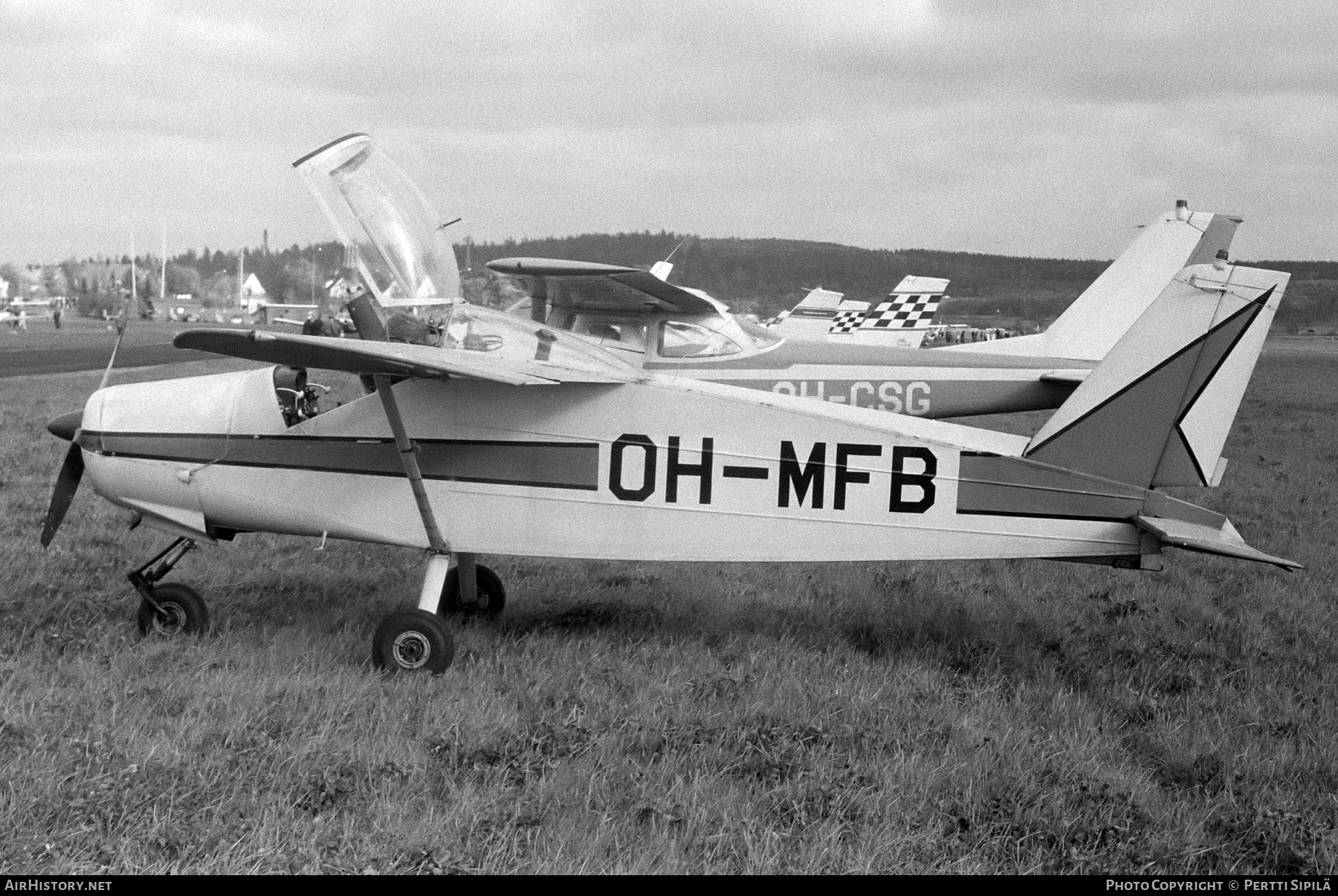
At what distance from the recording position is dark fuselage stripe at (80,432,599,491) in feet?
18.6

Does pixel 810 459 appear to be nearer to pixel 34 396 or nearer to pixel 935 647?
pixel 935 647

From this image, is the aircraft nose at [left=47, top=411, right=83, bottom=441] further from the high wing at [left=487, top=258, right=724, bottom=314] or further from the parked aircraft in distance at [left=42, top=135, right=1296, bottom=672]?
the high wing at [left=487, top=258, right=724, bottom=314]

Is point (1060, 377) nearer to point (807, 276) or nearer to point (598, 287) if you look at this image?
point (598, 287)

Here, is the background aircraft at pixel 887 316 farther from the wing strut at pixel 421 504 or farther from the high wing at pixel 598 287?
the wing strut at pixel 421 504

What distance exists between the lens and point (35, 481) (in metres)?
10.2

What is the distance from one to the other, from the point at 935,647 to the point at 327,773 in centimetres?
346

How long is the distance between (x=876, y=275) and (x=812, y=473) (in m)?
77.9

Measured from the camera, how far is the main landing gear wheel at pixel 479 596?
6.60 metres

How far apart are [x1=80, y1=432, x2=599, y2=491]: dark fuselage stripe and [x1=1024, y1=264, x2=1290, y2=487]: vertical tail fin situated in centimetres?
244

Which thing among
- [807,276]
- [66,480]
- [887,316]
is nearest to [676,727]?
[66,480]

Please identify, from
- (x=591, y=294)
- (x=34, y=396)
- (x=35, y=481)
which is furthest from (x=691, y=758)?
(x=34, y=396)

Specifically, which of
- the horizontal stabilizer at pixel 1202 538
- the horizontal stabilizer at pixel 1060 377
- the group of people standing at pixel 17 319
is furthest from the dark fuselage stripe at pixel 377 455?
the group of people standing at pixel 17 319

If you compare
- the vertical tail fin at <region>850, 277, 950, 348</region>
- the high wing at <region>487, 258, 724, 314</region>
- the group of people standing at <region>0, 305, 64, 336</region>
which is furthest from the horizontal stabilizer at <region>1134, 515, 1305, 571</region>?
the group of people standing at <region>0, 305, 64, 336</region>

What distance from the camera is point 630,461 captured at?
5.62 m
